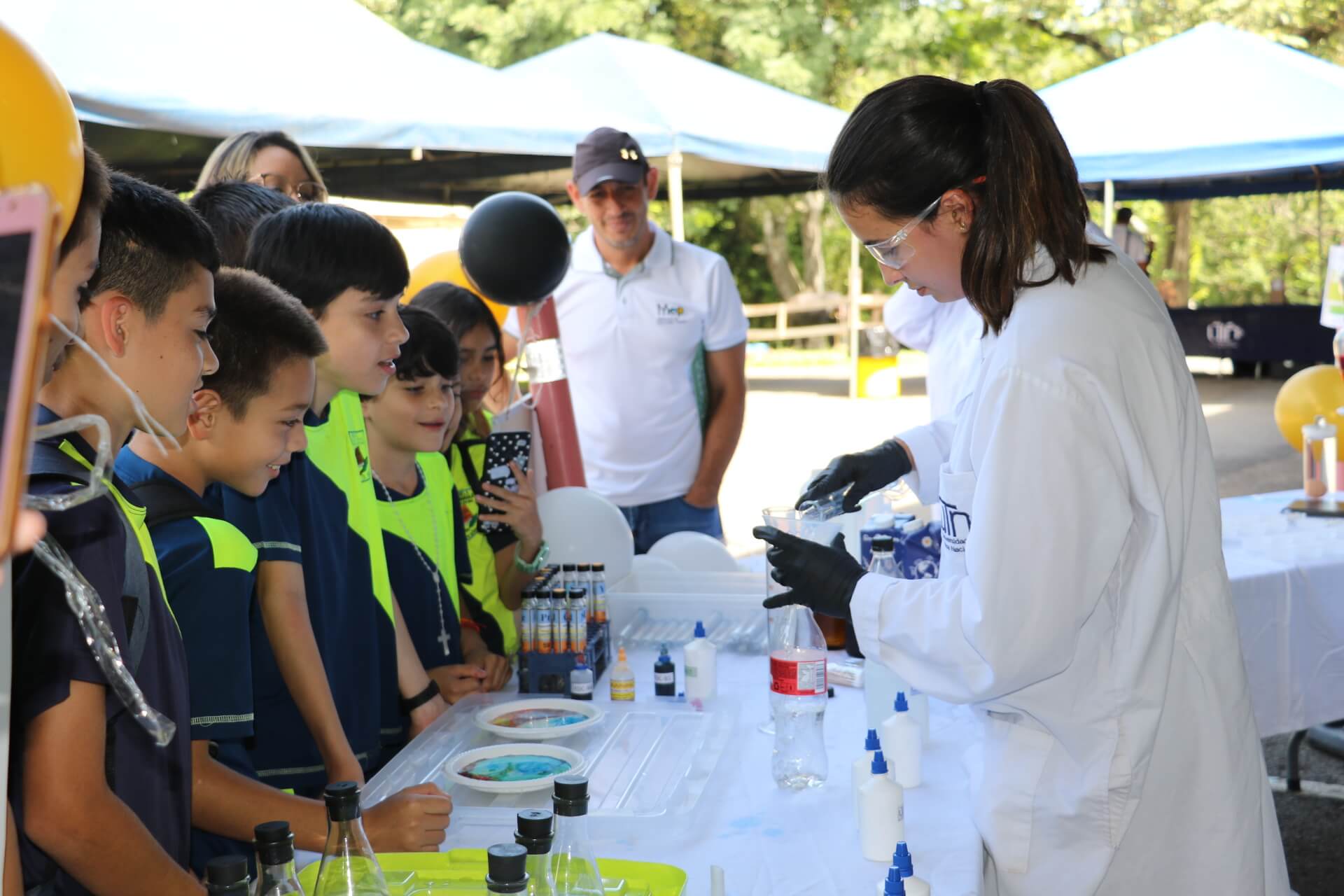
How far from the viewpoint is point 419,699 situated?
225cm

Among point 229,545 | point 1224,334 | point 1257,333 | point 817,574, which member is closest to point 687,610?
point 817,574

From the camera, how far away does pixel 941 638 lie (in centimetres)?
157

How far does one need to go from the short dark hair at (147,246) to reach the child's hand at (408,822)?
0.67 meters

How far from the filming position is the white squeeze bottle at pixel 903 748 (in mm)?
1835

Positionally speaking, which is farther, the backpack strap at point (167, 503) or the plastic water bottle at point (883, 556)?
the plastic water bottle at point (883, 556)

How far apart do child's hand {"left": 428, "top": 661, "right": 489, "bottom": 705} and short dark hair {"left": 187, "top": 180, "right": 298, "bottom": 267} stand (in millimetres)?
876

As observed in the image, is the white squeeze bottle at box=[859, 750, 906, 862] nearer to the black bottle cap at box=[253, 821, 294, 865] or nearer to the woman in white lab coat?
the woman in white lab coat

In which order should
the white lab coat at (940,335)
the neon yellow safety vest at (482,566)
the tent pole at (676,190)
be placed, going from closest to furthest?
the neon yellow safety vest at (482,566), the white lab coat at (940,335), the tent pole at (676,190)

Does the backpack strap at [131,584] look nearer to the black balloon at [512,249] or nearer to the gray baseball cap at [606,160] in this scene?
the black balloon at [512,249]

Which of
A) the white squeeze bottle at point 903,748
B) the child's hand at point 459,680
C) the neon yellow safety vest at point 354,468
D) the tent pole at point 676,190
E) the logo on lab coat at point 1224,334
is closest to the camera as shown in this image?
the white squeeze bottle at point 903,748

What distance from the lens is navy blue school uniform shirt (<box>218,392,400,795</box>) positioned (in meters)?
1.94

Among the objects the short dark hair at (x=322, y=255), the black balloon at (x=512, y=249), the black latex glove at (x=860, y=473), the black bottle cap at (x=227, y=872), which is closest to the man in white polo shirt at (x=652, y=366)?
the black balloon at (x=512, y=249)

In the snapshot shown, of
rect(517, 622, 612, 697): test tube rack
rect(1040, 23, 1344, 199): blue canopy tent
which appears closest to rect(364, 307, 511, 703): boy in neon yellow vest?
rect(517, 622, 612, 697): test tube rack

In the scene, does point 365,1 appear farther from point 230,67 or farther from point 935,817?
point 935,817
